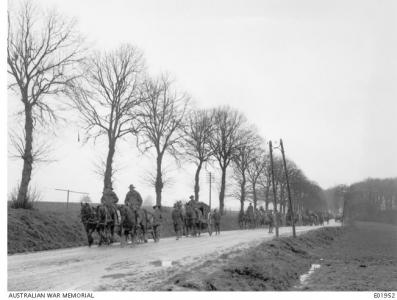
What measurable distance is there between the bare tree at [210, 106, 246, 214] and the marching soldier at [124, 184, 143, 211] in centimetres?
3364

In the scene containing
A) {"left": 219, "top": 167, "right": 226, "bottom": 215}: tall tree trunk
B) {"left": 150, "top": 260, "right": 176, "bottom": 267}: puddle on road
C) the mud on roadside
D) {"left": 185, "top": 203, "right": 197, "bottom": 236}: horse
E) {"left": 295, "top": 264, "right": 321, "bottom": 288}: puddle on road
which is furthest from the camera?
{"left": 219, "top": 167, "right": 226, "bottom": 215}: tall tree trunk

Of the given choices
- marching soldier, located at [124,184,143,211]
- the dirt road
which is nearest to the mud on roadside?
the dirt road

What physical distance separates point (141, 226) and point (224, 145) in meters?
34.9

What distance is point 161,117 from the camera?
45.5m

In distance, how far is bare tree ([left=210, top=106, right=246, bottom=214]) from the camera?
57906 millimetres

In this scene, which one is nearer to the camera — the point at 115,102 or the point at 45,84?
the point at 45,84

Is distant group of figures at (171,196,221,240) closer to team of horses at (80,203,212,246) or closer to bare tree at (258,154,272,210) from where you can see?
team of horses at (80,203,212,246)

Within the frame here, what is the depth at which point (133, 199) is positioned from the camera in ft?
77.3

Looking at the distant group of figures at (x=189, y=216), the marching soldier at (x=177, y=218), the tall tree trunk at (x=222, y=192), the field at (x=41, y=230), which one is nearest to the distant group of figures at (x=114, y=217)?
the field at (x=41, y=230)

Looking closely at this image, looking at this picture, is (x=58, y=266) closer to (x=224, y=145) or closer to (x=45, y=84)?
(x=45, y=84)

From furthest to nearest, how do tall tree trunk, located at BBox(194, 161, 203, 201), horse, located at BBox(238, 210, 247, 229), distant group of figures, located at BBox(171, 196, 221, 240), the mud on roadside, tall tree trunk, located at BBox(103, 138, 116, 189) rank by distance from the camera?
1. tall tree trunk, located at BBox(194, 161, 203, 201)
2. horse, located at BBox(238, 210, 247, 229)
3. tall tree trunk, located at BBox(103, 138, 116, 189)
4. distant group of figures, located at BBox(171, 196, 221, 240)
5. the mud on roadside

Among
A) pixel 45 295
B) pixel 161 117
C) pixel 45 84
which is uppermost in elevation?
pixel 161 117

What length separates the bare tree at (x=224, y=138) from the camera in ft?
190
